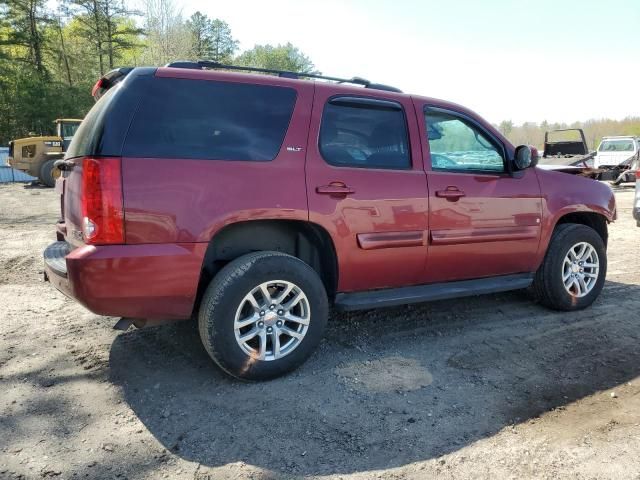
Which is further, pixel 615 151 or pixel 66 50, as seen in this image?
pixel 66 50

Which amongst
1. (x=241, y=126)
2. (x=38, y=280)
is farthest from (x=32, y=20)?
(x=241, y=126)

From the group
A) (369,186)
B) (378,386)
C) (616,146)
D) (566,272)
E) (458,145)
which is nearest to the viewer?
(378,386)

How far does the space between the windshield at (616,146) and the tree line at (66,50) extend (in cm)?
2491

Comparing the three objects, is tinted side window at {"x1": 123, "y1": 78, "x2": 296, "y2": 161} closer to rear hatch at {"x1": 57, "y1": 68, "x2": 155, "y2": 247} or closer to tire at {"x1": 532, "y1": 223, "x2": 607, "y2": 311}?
rear hatch at {"x1": 57, "y1": 68, "x2": 155, "y2": 247}

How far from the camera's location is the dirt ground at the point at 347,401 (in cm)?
244

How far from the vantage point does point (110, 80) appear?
3.32 m

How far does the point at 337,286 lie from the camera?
3.58 m

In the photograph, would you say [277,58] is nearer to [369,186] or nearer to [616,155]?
[616,155]

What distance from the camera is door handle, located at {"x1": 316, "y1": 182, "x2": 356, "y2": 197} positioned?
3342 millimetres

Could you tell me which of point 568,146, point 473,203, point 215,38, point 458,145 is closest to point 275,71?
point 458,145

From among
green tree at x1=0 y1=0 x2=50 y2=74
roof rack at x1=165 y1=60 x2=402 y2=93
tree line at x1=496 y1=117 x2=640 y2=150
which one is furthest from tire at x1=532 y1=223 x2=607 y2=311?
tree line at x1=496 y1=117 x2=640 y2=150

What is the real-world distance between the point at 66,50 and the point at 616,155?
3728cm

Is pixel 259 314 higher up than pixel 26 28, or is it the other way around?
pixel 26 28

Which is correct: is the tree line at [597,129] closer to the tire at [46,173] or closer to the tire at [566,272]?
the tire at [46,173]
